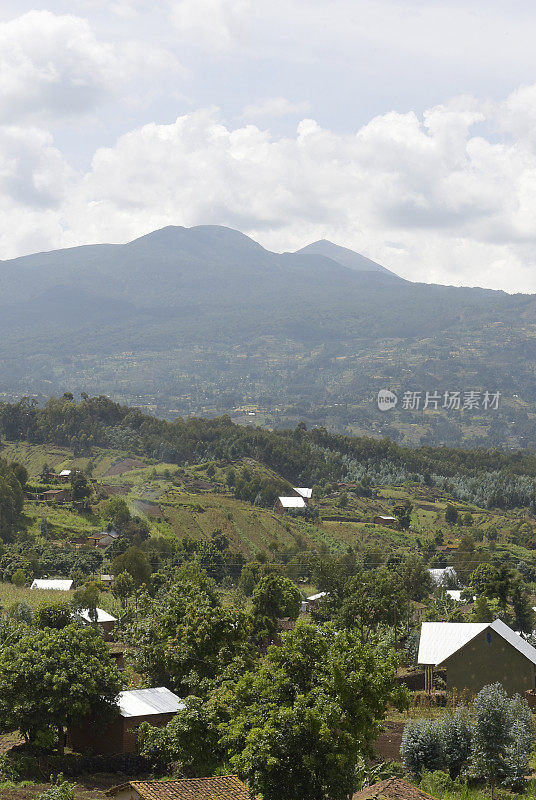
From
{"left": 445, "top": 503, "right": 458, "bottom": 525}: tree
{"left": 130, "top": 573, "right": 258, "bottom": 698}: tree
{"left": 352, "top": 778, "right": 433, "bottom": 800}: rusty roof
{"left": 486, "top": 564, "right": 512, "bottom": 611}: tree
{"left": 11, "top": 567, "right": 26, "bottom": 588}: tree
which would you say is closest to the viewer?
{"left": 352, "top": 778, "right": 433, "bottom": 800}: rusty roof

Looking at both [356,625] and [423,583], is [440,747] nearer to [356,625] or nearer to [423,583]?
[356,625]

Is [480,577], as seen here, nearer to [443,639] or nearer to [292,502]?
[443,639]

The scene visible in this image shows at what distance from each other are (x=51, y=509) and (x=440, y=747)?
73.9 meters

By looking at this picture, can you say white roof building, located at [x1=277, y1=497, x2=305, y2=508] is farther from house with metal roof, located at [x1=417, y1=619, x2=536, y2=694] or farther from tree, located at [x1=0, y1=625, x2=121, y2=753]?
tree, located at [x1=0, y1=625, x2=121, y2=753]

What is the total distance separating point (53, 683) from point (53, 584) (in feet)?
135

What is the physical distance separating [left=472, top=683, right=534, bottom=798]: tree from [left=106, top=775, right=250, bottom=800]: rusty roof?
7.24m

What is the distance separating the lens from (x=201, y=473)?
126 meters

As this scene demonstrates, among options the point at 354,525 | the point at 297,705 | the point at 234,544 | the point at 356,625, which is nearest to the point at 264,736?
the point at 297,705

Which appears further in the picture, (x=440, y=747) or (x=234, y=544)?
(x=234, y=544)

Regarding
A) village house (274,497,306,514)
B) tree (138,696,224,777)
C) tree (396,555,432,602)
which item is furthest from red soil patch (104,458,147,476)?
tree (138,696,224,777)

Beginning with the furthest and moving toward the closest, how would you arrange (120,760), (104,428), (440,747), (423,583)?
(104,428) < (423,583) < (120,760) < (440,747)

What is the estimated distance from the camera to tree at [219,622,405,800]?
20.1m

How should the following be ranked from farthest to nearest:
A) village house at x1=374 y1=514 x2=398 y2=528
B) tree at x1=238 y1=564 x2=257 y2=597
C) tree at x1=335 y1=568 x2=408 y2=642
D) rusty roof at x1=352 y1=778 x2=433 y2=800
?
village house at x1=374 y1=514 x2=398 y2=528 → tree at x1=238 y1=564 x2=257 y2=597 → tree at x1=335 y1=568 x2=408 y2=642 → rusty roof at x1=352 y1=778 x2=433 y2=800

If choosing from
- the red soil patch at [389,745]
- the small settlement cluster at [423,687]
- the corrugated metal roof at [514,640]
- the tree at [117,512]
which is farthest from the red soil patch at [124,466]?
the red soil patch at [389,745]
